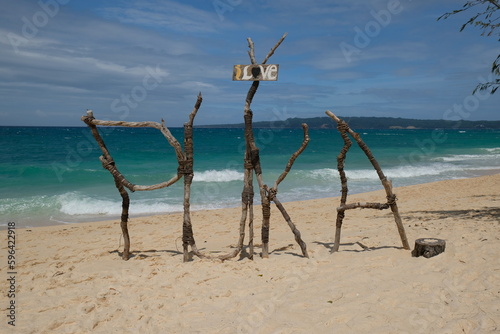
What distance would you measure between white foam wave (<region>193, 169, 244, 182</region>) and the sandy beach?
1391cm

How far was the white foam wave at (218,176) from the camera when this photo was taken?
2241 cm

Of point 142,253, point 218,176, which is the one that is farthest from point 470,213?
point 218,176

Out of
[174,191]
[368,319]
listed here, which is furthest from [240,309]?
[174,191]

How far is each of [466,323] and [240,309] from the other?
2300 millimetres

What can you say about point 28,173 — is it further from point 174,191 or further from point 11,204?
point 174,191

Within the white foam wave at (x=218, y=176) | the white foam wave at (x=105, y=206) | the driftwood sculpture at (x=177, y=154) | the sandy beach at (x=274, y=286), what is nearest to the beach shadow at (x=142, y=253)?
the sandy beach at (x=274, y=286)

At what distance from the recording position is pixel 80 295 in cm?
498

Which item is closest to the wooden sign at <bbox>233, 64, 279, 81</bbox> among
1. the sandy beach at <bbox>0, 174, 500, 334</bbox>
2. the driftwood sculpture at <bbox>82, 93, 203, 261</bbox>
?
the driftwood sculpture at <bbox>82, 93, 203, 261</bbox>

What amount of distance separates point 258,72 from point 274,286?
3.10 meters

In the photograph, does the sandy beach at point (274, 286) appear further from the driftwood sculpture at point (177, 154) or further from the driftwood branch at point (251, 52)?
the driftwood branch at point (251, 52)

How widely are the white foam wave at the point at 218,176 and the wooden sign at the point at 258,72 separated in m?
16.2

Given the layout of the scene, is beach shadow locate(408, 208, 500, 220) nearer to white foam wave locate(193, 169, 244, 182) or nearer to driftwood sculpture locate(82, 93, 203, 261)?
driftwood sculpture locate(82, 93, 203, 261)

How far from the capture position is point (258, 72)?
5.93 meters

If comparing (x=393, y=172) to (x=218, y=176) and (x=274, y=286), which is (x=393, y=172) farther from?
(x=274, y=286)
